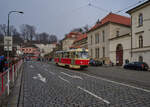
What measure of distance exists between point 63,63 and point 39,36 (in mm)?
80007

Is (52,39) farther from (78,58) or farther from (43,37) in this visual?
(78,58)

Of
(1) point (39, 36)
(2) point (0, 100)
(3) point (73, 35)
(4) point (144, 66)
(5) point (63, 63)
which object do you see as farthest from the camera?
(1) point (39, 36)

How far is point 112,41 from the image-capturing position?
34.4 meters

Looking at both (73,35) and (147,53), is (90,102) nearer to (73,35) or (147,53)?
(147,53)

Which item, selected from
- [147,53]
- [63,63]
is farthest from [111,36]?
[63,63]

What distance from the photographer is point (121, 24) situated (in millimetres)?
37406

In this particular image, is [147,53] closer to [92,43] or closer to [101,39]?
[101,39]

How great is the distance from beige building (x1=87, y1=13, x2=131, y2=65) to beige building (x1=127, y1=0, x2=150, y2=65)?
202 cm

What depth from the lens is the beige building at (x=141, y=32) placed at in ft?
80.3

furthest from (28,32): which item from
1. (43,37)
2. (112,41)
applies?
(112,41)

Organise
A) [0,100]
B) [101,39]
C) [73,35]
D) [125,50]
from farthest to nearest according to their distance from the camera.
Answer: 1. [73,35]
2. [101,39]
3. [125,50]
4. [0,100]

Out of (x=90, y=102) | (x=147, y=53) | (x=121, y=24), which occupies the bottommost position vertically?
(x=90, y=102)

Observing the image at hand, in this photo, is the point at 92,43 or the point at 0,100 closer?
the point at 0,100

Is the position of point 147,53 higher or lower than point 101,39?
lower
